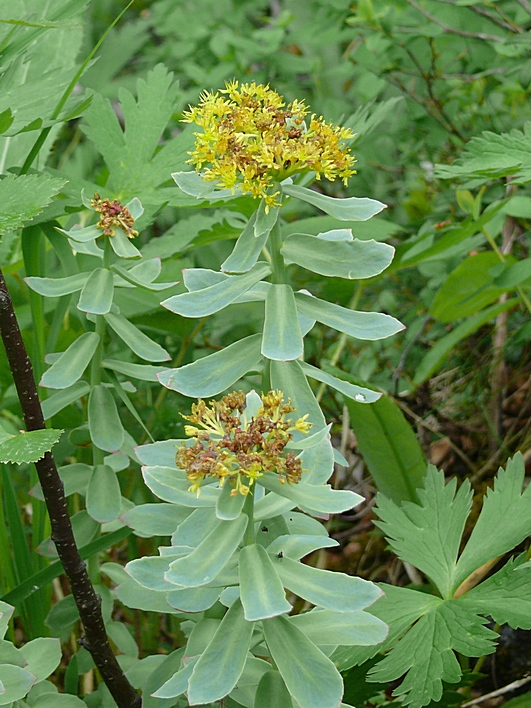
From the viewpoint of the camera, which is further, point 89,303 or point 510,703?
point 510,703

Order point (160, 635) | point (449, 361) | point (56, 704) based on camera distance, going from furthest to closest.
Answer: point (449, 361), point (160, 635), point (56, 704)

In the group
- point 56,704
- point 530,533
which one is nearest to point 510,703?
point 530,533

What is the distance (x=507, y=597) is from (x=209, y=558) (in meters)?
0.40

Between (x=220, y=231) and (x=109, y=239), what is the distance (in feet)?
1.65

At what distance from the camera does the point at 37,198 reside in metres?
0.82

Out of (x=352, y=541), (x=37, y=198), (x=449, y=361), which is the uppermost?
(x=37, y=198)

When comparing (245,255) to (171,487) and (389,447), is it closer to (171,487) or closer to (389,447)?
(171,487)

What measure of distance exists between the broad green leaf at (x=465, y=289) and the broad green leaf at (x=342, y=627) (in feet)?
3.06

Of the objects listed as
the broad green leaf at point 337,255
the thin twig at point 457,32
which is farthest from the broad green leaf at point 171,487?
the thin twig at point 457,32

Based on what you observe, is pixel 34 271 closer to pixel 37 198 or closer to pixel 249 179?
pixel 37 198

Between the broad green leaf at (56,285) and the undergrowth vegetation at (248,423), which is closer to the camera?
the undergrowth vegetation at (248,423)

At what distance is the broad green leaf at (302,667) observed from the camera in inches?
26.1

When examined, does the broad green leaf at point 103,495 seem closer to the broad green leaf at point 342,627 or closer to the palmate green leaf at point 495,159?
the broad green leaf at point 342,627

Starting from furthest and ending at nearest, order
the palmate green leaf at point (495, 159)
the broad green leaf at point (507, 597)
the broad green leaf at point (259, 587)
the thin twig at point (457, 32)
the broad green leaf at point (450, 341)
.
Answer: the thin twig at point (457, 32), the broad green leaf at point (450, 341), the palmate green leaf at point (495, 159), the broad green leaf at point (507, 597), the broad green leaf at point (259, 587)
